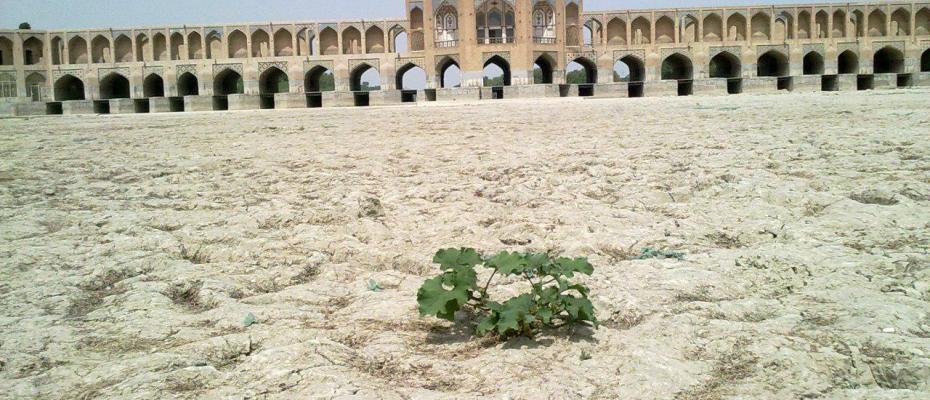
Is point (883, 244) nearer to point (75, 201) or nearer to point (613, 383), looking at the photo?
point (613, 383)

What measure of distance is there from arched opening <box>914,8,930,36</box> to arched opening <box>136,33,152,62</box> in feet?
118

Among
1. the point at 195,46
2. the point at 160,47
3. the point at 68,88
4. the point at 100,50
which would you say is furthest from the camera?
the point at 68,88

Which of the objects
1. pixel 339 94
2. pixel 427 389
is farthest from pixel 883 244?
pixel 339 94

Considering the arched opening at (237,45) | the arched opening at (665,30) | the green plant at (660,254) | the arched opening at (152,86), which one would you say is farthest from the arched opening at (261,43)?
the green plant at (660,254)

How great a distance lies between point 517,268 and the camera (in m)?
2.08

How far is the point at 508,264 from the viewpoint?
208 cm

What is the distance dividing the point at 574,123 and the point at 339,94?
1646cm

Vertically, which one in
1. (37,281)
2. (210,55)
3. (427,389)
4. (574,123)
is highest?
(210,55)

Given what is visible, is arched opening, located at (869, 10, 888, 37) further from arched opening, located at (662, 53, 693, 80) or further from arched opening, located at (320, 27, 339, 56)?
arched opening, located at (320, 27, 339, 56)

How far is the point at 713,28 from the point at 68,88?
104 feet

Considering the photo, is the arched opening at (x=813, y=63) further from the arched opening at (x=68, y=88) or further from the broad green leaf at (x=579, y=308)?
the arched opening at (x=68, y=88)

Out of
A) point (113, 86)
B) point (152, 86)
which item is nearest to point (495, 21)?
point (152, 86)

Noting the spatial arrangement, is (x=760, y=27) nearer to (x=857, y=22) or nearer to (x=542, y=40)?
(x=857, y=22)

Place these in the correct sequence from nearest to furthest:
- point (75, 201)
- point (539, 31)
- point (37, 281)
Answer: point (37, 281) < point (75, 201) < point (539, 31)
